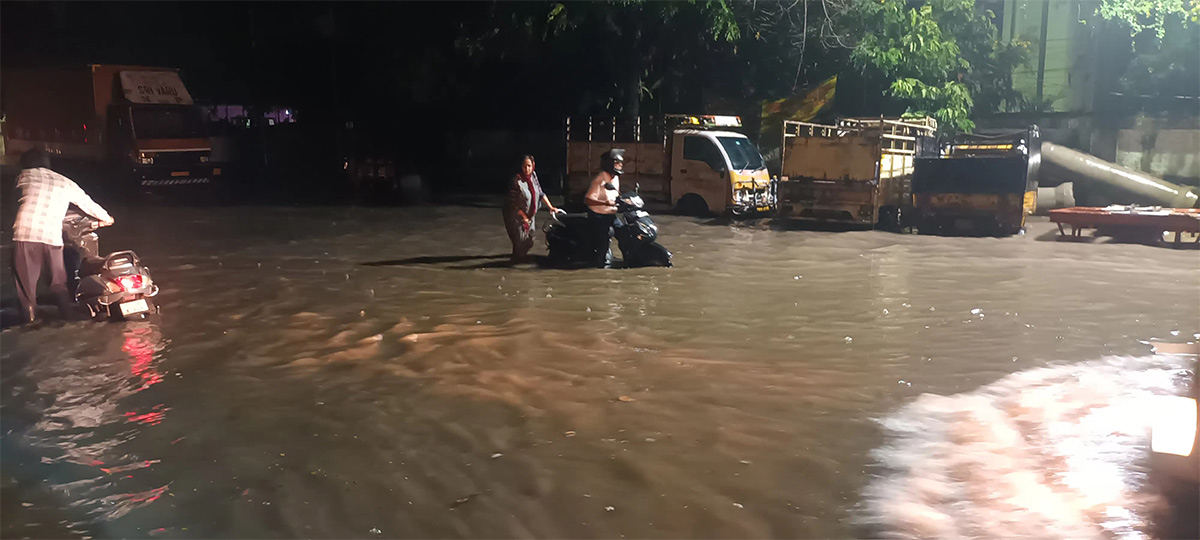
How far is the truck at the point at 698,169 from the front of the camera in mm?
18156

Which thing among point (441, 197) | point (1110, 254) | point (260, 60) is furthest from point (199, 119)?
point (1110, 254)

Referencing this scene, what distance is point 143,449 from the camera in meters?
5.16

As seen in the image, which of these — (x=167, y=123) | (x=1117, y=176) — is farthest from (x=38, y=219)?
(x=1117, y=176)

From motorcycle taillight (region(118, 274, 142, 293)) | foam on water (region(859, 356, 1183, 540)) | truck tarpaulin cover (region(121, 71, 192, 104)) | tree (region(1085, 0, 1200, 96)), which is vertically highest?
tree (region(1085, 0, 1200, 96))

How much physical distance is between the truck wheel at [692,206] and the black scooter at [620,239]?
7.02 m

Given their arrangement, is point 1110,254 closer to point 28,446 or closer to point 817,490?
point 817,490

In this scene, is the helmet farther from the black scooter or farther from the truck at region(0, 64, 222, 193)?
the truck at region(0, 64, 222, 193)

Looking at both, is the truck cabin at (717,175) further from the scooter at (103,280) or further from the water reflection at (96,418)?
the water reflection at (96,418)

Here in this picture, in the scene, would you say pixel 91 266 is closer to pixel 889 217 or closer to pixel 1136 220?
pixel 889 217

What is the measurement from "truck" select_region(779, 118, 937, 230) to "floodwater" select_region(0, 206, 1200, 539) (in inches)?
224

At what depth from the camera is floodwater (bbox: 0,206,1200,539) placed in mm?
4316

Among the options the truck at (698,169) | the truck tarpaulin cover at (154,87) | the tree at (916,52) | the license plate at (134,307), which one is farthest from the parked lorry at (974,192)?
the truck tarpaulin cover at (154,87)

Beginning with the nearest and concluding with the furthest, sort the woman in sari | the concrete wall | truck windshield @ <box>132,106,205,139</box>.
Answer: the woman in sari
the concrete wall
truck windshield @ <box>132,106,205,139</box>

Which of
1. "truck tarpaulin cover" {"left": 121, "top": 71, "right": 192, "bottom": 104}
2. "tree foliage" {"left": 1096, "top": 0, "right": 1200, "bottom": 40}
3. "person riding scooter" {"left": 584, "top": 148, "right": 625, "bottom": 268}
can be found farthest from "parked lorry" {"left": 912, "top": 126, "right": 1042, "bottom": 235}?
"truck tarpaulin cover" {"left": 121, "top": 71, "right": 192, "bottom": 104}
